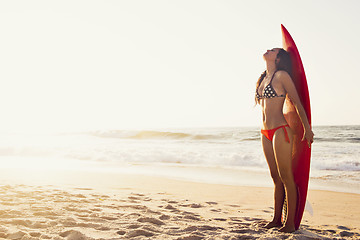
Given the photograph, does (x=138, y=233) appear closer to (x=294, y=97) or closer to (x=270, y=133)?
(x=270, y=133)

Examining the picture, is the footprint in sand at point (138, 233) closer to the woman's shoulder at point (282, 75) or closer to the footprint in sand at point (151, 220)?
the footprint in sand at point (151, 220)

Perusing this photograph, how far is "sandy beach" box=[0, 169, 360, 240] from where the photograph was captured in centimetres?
305

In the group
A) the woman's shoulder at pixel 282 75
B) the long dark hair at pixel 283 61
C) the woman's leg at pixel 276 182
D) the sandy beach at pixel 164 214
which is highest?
the long dark hair at pixel 283 61

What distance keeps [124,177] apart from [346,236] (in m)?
5.33

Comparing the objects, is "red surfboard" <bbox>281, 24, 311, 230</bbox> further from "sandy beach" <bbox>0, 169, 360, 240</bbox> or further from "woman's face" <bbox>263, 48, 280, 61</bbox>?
"sandy beach" <bbox>0, 169, 360, 240</bbox>

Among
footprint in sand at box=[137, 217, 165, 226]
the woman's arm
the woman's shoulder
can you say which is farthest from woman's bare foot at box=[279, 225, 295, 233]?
the woman's shoulder

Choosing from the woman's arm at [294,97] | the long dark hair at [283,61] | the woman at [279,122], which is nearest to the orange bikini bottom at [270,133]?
the woman at [279,122]

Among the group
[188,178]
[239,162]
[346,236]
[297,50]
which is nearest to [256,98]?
[297,50]

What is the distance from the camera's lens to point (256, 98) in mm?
3426

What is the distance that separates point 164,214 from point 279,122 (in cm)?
171

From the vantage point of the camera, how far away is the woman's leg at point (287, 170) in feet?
10.2

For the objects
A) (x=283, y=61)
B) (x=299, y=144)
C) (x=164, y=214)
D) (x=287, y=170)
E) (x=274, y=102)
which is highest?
(x=283, y=61)

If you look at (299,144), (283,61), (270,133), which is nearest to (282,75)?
(283,61)

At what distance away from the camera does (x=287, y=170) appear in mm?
3143
